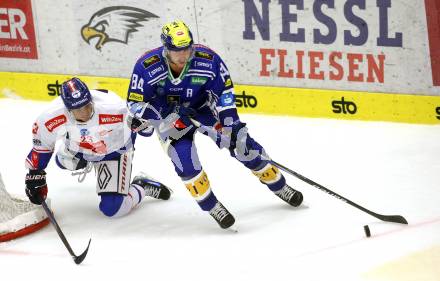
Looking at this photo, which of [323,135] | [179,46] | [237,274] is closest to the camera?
[237,274]

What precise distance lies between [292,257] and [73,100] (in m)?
1.64

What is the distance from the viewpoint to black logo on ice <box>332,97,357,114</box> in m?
7.91

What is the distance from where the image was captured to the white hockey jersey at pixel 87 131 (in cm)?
609

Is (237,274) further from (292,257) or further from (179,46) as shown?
(179,46)

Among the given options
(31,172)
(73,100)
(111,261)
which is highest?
(73,100)

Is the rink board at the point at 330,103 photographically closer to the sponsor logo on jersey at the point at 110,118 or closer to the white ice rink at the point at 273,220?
the white ice rink at the point at 273,220

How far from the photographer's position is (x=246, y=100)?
8258 millimetres

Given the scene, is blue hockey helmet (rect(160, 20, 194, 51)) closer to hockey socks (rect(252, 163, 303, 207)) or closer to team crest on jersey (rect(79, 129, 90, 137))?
team crest on jersey (rect(79, 129, 90, 137))

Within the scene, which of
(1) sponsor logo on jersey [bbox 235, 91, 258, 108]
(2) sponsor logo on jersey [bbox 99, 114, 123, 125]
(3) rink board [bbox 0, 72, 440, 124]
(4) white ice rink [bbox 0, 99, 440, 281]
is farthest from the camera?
(1) sponsor logo on jersey [bbox 235, 91, 258, 108]

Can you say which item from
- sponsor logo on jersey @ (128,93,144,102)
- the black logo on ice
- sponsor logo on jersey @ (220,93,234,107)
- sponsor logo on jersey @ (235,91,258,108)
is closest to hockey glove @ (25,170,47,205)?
sponsor logo on jersey @ (128,93,144,102)

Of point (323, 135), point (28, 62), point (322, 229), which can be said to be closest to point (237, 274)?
point (322, 229)

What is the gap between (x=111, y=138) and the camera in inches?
248

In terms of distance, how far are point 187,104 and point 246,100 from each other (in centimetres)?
218

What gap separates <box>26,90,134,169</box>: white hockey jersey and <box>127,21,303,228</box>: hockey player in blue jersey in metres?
0.26
